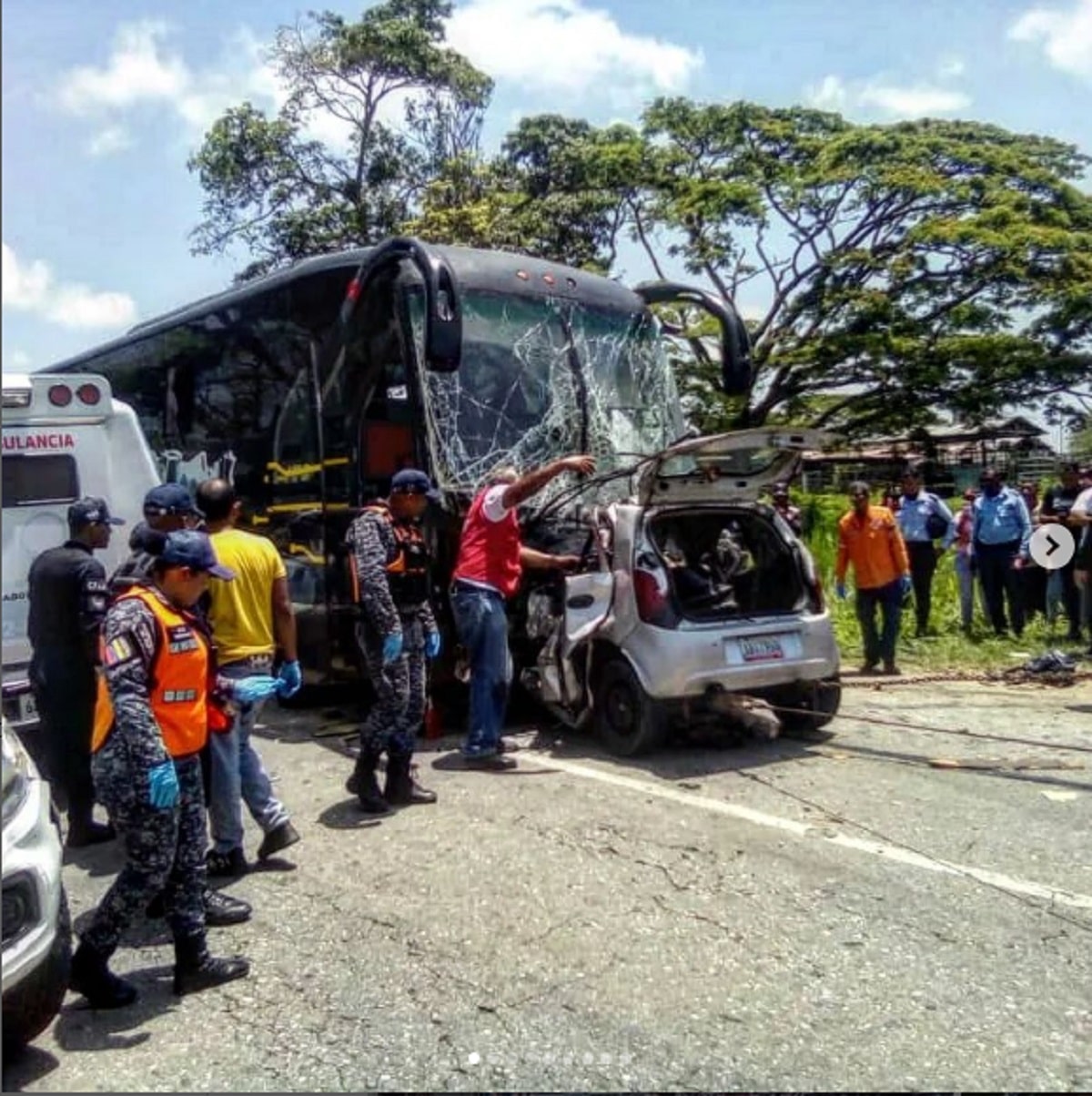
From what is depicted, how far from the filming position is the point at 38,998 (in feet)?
11.9

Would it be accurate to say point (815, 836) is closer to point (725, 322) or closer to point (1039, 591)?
point (725, 322)

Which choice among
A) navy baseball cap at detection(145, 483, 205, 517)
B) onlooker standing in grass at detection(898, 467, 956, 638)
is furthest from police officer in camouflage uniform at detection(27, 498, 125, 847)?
onlooker standing in grass at detection(898, 467, 956, 638)

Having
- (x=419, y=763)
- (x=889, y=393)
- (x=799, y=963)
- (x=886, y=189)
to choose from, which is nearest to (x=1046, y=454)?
(x=889, y=393)

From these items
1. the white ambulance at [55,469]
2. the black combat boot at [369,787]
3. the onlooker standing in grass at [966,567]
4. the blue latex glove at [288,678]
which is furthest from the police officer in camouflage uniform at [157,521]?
the onlooker standing in grass at [966,567]

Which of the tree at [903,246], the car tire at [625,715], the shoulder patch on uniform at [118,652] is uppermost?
the tree at [903,246]

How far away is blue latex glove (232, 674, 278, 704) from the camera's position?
15.4 feet

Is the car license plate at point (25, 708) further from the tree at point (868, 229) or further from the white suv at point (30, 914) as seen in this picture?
the tree at point (868, 229)

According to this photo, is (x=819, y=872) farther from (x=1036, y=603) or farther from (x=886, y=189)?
(x=886, y=189)

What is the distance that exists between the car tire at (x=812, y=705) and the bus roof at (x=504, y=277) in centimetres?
310

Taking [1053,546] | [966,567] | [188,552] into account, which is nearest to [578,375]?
[188,552]

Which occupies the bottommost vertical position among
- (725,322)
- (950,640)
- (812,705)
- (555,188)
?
(812,705)

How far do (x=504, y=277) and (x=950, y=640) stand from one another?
235 inches

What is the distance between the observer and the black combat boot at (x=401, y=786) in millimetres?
6102

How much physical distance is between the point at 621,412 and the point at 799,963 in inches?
198
